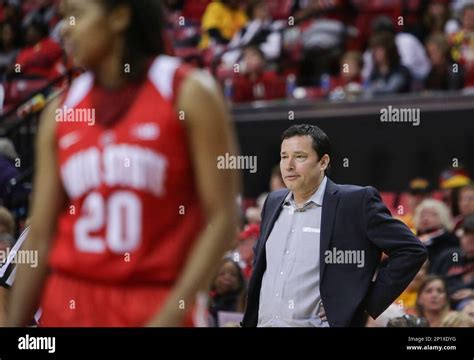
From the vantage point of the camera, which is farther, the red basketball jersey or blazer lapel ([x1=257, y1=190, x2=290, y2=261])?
blazer lapel ([x1=257, y1=190, x2=290, y2=261])

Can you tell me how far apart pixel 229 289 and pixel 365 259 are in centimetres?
194

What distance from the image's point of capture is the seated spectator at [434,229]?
6.94 meters

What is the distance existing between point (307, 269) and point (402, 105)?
4.67 metres

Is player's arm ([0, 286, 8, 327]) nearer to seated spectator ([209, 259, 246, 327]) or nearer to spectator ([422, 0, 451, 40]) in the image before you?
seated spectator ([209, 259, 246, 327])

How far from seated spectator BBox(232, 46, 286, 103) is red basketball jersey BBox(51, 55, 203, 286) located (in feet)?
24.0

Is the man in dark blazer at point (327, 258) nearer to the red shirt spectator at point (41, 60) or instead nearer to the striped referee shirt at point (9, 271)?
the striped referee shirt at point (9, 271)

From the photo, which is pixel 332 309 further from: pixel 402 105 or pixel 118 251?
pixel 402 105

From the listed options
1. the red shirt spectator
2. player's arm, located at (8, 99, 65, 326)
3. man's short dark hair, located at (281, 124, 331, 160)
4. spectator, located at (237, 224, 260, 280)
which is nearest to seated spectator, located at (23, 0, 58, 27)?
the red shirt spectator

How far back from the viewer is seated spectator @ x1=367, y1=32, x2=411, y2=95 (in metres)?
9.29

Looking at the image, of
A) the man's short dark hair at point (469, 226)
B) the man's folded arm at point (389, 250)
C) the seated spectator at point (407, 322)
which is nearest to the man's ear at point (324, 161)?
the man's folded arm at point (389, 250)

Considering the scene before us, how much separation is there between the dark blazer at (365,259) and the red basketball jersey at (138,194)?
179 cm

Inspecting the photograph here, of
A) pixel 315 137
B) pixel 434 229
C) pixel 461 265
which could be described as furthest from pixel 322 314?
pixel 434 229

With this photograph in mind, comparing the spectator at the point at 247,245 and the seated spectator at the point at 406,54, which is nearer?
the spectator at the point at 247,245

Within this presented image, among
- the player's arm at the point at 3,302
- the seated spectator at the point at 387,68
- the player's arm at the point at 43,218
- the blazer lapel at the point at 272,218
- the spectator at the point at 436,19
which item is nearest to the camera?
the player's arm at the point at 43,218
